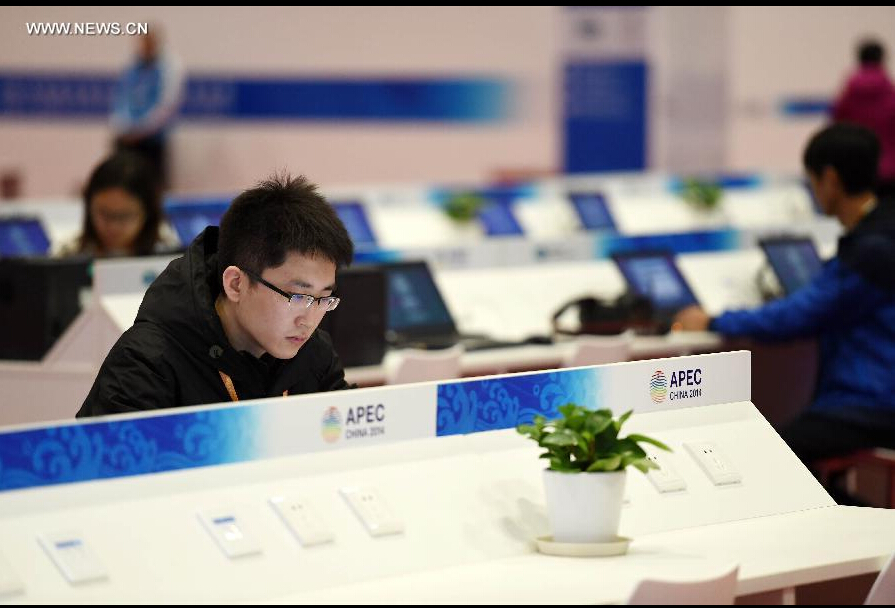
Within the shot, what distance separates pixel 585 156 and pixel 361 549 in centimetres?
1369

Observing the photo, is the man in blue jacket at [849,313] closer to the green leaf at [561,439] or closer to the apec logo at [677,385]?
the apec logo at [677,385]

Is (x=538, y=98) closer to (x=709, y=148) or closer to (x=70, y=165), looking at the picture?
(x=709, y=148)

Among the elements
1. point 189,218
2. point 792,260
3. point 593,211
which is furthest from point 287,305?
point 593,211

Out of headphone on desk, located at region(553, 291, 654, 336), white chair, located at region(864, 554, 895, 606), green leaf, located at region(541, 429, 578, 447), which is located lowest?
headphone on desk, located at region(553, 291, 654, 336)

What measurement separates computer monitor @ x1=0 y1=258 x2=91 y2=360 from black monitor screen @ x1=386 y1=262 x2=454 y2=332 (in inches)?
58.8

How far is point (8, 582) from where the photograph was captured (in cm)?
249

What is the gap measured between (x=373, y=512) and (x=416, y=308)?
382 cm

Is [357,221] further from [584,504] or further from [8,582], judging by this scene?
[8,582]

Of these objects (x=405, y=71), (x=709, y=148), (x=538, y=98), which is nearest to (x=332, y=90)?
(x=405, y=71)

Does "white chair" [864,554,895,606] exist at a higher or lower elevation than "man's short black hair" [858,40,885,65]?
lower

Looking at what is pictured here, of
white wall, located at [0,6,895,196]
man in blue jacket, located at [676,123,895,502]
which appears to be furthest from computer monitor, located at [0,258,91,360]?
white wall, located at [0,6,895,196]

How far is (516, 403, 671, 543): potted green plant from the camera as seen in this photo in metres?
2.89

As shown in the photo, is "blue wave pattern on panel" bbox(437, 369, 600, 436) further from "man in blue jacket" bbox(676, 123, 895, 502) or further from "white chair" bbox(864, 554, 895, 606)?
"man in blue jacket" bbox(676, 123, 895, 502)

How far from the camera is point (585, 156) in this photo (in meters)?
16.3
